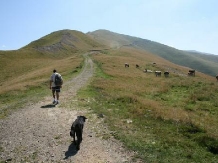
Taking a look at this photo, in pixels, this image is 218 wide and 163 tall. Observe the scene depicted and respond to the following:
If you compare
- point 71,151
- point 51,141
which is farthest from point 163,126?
point 51,141

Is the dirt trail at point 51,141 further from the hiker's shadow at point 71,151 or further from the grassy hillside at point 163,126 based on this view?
the grassy hillside at point 163,126

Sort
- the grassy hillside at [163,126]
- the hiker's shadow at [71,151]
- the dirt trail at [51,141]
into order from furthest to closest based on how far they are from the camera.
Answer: the grassy hillside at [163,126] → the hiker's shadow at [71,151] → the dirt trail at [51,141]

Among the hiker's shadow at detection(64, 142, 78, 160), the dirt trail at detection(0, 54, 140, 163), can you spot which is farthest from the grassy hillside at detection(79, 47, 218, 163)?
the hiker's shadow at detection(64, 142, 78, 160)

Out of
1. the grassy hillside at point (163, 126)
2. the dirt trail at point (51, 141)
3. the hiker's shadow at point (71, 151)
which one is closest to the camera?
the dirt trail at point (51, 141)

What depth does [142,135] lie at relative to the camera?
12.9 m

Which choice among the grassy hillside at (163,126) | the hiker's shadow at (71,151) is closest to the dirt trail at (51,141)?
the hiker's shadow at (71,151)

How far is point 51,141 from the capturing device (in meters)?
12.1

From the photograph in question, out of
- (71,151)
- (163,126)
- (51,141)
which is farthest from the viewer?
(163,126)

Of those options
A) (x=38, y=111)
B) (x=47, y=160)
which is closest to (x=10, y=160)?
(x=47, y=160)

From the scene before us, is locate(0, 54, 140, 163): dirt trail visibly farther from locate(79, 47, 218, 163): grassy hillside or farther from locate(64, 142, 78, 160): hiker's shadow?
locate(79, 47, 218, 163): grassy hillside

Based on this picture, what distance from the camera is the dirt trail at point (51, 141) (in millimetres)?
10461

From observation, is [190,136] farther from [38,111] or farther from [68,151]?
[38,111]

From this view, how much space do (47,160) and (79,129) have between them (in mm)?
1979

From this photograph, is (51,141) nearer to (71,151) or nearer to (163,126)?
(71,151)
